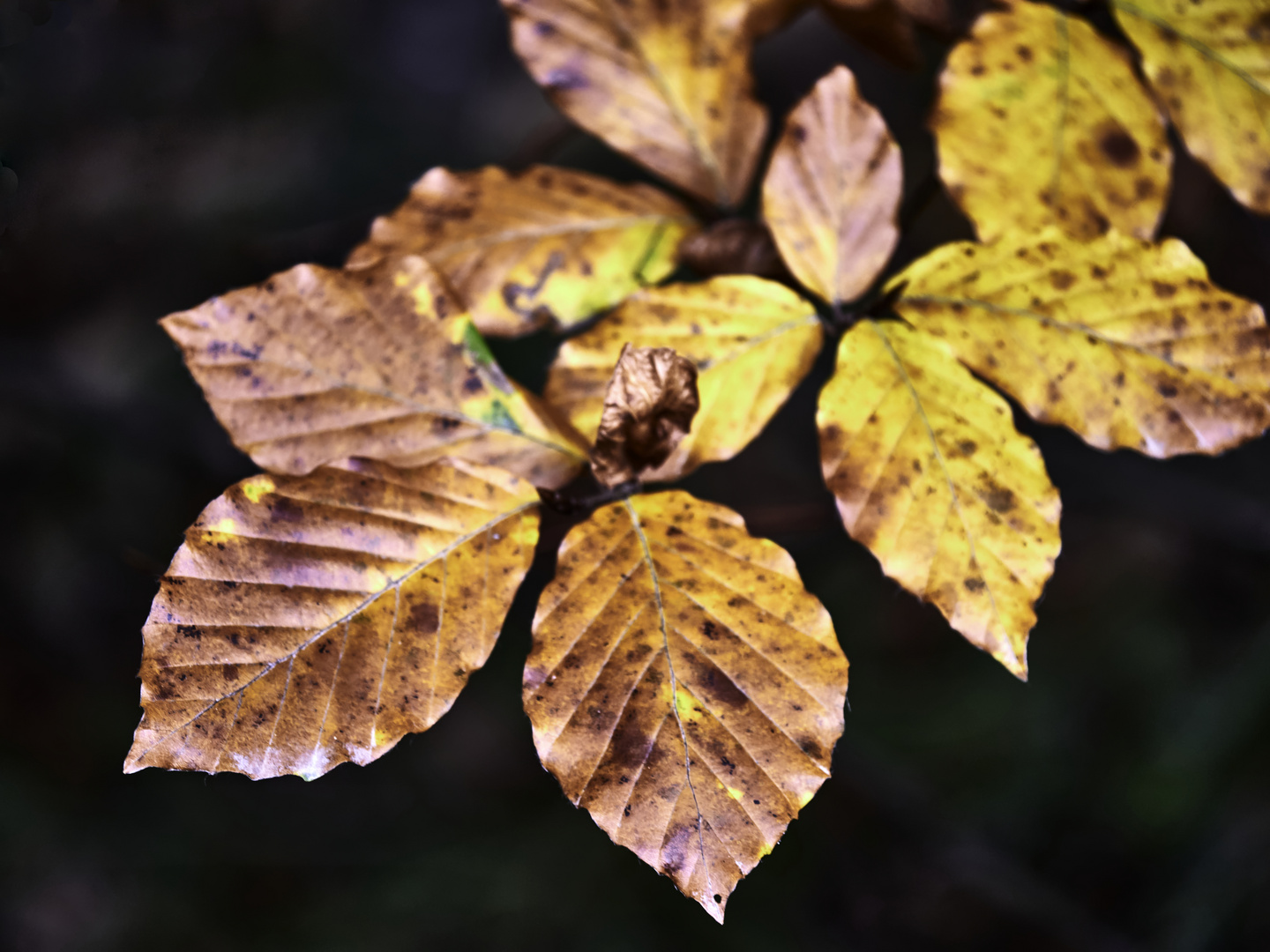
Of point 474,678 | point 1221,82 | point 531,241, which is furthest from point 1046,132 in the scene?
point 474,678

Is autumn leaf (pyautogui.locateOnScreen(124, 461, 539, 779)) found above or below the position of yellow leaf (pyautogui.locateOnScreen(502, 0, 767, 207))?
below

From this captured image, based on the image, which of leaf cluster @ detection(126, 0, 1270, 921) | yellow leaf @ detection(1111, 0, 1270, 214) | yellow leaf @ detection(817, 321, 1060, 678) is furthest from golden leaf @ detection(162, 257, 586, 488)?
yellow leaf @ detection(1111, 0, 1270, 214)

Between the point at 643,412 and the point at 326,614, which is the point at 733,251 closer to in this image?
the point at 643,412

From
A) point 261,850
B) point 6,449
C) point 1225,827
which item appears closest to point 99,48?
point 6,449

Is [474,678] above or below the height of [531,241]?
below

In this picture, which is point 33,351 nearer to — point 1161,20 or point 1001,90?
point 1001,90

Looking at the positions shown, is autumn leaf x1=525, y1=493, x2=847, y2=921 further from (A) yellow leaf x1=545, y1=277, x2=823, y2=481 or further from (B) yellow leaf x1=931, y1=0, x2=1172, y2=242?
(B) yellow leaf x1=931, y1=0, x2=1172, y2=242

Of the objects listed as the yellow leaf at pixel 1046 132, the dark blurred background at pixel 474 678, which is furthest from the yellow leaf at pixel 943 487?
the dark blurred background at pixel 474 678
